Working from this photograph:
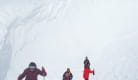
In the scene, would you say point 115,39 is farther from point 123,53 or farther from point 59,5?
point 59,5

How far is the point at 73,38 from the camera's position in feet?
86.2

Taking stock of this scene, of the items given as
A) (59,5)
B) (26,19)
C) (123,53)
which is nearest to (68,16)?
(59,5)

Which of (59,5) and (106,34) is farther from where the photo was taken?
(59,5)

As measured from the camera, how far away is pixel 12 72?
26688mm

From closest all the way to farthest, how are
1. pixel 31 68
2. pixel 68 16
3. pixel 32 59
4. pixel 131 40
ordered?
pixel 31 68
pixel 131 40
pixel 32 59
pixel 68 16

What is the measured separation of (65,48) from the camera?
84.0 ft

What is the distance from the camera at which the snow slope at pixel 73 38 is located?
21.5 m

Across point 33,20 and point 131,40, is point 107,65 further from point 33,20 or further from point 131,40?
point 33,20

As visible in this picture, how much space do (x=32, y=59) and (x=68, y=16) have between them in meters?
4.98

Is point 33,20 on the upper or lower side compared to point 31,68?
upper

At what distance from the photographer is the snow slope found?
21.5 m

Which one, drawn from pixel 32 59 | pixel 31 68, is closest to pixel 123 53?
pixel 32 59

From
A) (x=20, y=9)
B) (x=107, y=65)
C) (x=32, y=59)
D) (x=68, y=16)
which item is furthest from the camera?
(x=20, y=9)

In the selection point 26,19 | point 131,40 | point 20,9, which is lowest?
point 131,40
